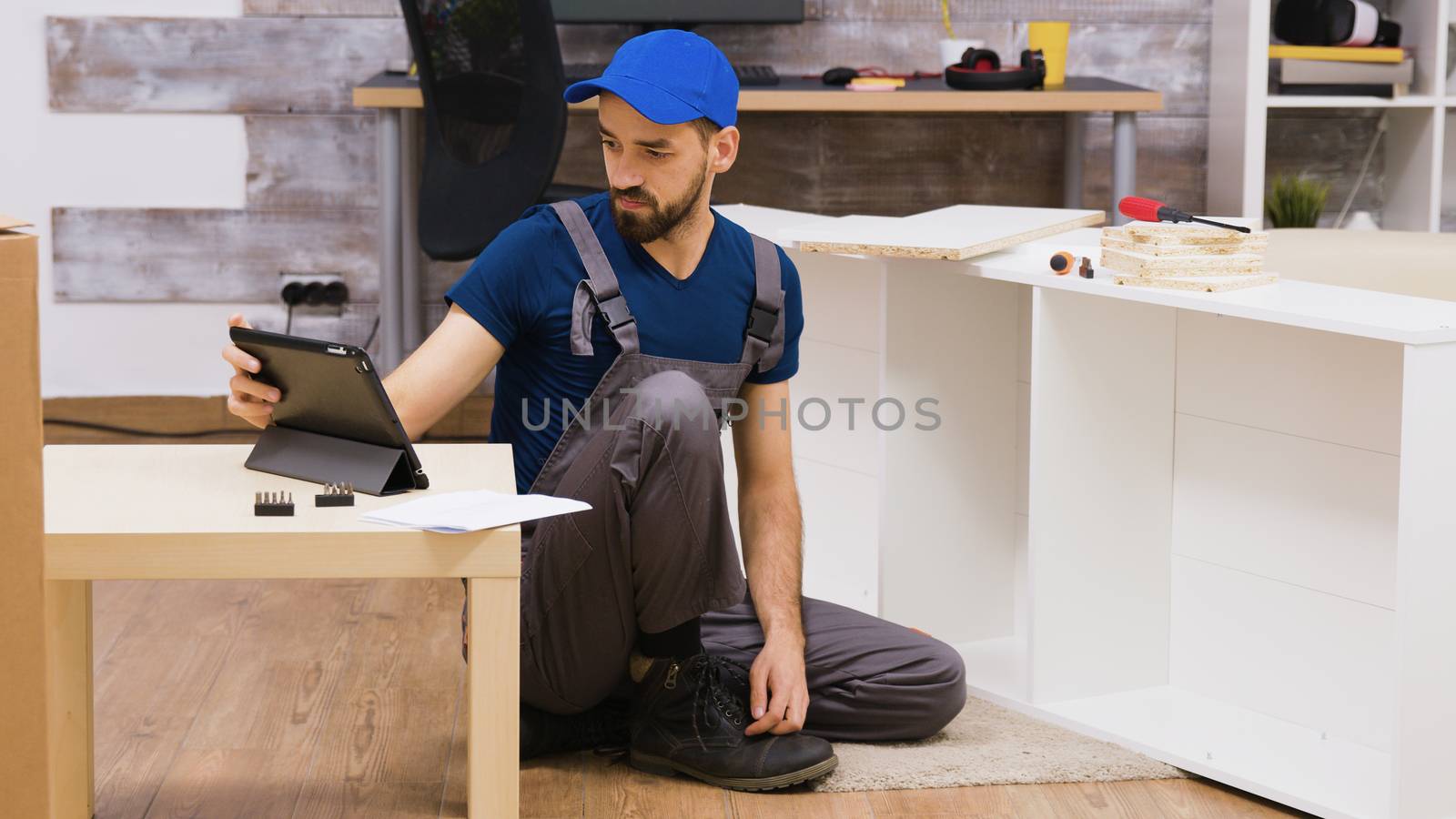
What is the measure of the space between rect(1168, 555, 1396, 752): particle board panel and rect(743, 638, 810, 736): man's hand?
0.61 m

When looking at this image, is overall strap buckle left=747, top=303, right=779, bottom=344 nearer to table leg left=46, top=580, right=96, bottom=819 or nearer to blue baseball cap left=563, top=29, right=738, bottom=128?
blue baseball cap left=563, top=29, right=738, bottom=128

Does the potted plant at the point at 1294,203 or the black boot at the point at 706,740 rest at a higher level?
the potted plant at the point at 1294,203

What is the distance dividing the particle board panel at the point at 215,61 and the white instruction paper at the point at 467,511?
8.15ft

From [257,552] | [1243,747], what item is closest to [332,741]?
[257,552]

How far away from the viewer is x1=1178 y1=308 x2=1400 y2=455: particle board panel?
72.7 inches

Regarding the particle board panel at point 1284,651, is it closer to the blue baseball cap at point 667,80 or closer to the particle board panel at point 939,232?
the particle board panel at point 939,232

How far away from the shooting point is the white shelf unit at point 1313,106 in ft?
11.8

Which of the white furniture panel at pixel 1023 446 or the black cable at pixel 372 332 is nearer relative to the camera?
the white furniture panel at pixel 1023 446

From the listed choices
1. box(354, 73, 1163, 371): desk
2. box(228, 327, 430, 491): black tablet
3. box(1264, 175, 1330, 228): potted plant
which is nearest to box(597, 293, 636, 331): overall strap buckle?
box(228, 327, 430, 491): black tablet

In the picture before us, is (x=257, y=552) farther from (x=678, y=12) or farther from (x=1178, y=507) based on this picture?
(x=678, y=12)

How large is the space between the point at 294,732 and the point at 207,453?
1.61 feet

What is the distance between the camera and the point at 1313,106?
368cm

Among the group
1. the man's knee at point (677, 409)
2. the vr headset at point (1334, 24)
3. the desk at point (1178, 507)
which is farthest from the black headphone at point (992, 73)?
the man's knee at point (677, 409)

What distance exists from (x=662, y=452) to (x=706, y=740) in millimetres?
387
